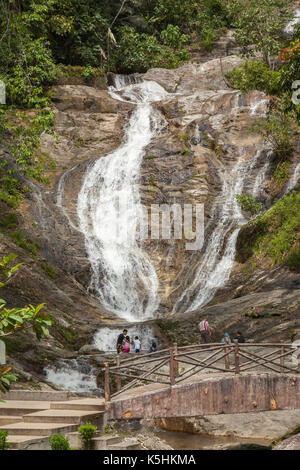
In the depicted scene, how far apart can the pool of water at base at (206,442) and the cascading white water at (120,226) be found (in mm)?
9222

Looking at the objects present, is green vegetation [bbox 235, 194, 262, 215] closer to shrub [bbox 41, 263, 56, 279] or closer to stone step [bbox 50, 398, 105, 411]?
shrub [bbox 41, 263, 56, 279]

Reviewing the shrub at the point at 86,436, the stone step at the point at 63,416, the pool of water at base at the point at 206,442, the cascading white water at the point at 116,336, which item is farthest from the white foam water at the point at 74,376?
the shrub at the point at 86,436

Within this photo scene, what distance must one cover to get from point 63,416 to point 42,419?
486 millimetres

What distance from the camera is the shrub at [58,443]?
9.96m

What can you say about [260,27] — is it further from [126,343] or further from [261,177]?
[126,343]

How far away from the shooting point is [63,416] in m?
11.5

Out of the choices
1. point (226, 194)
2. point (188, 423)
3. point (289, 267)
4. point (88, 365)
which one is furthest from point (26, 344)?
point (226, 194)

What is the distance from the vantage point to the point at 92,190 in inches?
1304

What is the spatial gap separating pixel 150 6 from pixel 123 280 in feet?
110

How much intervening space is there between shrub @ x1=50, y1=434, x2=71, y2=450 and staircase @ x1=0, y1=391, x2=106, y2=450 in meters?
0.38

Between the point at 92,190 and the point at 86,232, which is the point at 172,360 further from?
the point at 92,190

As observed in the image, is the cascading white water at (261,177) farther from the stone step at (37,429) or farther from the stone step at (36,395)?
the stone step at (37,429)

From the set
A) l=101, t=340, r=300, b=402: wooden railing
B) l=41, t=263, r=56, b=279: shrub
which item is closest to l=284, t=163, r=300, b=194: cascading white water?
l=41, t=263, r=56, b=279: shrub
